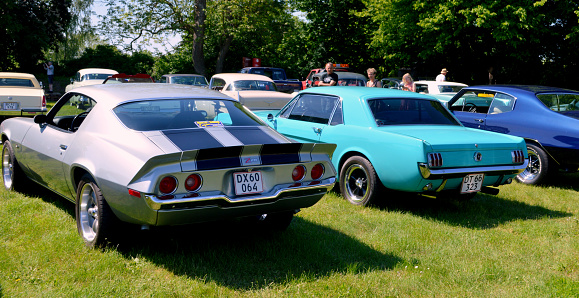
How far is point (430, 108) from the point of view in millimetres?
6840

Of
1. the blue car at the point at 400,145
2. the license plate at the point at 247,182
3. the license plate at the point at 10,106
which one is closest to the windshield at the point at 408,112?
the blue car at the point at 400,145

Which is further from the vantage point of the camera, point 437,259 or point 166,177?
point 437,259

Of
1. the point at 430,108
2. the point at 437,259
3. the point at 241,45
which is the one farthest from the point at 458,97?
the point at 241,45

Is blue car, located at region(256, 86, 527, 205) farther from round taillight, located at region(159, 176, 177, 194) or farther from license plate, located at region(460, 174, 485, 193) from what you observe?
round taillight, located at region(159, 176, 177, 194)

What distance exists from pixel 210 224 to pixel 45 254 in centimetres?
155

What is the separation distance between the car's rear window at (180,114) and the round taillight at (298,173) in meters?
0.78

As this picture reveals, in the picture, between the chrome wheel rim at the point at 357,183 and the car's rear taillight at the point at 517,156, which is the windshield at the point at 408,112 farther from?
the car's rear taillight at the point at 517,156

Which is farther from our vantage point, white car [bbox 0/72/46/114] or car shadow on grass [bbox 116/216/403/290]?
white car [bbox 0/72/46/114]

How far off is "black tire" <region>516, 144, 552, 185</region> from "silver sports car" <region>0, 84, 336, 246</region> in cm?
468

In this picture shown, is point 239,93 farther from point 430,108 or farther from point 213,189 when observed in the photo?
point 213,189

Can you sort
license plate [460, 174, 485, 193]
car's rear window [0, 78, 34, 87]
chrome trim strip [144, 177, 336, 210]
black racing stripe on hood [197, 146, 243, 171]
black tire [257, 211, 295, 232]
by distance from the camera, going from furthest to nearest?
car's rear window [0, 78, 34, 87]
license plate [460, 174, 485, 193]
black tire [257, 211, 295, 232]
black racing stripe on hood [197, 146, 243, 171]
chrome trim strip [144, 177, 336, 210]

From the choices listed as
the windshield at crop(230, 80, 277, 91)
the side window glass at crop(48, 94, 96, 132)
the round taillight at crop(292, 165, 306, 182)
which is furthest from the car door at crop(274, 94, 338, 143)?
the windshield at crop(230, 80, 277, 91)

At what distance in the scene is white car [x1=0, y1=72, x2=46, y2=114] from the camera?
1272 cm

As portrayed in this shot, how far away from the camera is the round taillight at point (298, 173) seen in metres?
4.26
